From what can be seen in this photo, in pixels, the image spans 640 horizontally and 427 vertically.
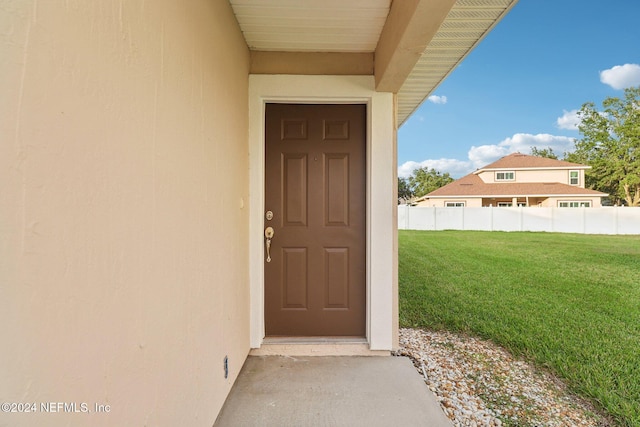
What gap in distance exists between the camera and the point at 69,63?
25.2 inches

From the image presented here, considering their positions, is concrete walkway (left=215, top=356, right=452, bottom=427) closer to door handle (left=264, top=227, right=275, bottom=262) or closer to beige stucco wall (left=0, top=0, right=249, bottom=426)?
beige stucco wall (left=0, top=0, right=249, bottom=426)

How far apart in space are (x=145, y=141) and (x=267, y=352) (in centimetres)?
200

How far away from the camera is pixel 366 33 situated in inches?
86.4

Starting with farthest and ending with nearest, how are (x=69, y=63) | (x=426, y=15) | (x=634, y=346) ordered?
1. (x=634, y=346)
2. (x=426, y=15)
3. (x=69, y=63)

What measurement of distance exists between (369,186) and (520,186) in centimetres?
1965

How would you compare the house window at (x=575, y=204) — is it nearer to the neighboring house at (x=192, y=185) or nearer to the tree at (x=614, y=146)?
the tree at (x=614, y=146)

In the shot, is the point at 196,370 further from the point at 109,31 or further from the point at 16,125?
the point at 109,31

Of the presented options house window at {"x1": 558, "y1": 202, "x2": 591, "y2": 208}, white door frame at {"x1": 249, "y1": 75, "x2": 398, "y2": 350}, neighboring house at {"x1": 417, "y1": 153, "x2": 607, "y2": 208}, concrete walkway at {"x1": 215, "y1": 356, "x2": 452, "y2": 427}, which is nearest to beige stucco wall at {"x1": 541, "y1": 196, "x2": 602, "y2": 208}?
neighboring house at {"x1": 417, "y1": 153, "x2": 607, "y2": 208}

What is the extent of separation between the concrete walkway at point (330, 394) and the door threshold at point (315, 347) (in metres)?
0.05

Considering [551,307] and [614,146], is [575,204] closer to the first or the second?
[614,146]

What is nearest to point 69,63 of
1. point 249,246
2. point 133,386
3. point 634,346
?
Result: point 133,386

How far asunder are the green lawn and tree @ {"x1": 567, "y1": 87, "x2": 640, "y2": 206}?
14.3 meters

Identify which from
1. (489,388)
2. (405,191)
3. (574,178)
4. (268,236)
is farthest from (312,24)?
(405,191)

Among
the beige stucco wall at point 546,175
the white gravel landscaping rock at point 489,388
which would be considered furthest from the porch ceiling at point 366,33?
the beige stucco wall at point 546,175
